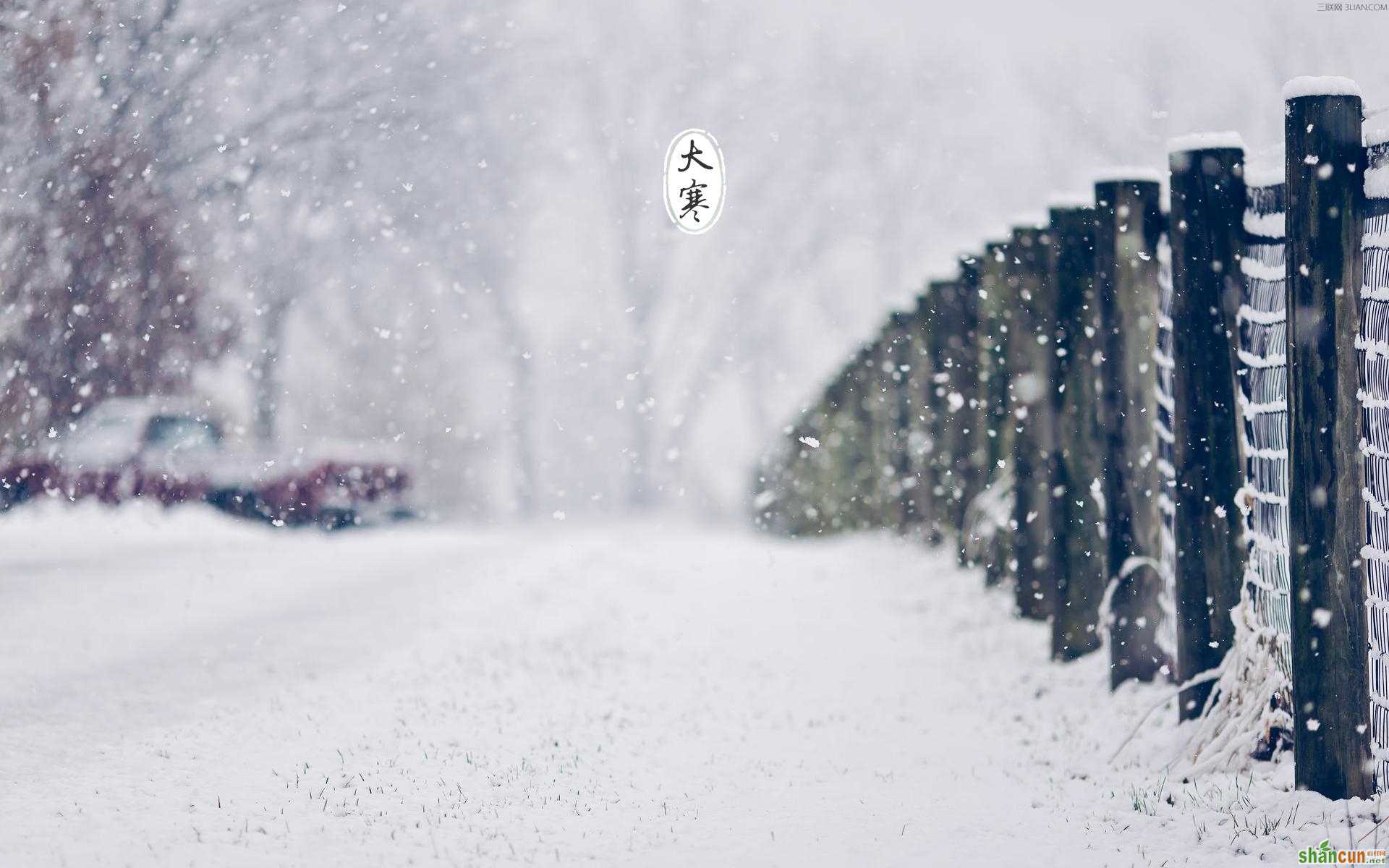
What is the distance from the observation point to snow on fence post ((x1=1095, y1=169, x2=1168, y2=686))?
559 cm

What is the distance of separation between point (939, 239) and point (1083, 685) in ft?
104

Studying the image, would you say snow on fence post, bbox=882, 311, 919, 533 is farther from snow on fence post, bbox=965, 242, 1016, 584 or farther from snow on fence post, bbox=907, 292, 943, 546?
snow on fence post, bbox=965, 242, 1016, 584

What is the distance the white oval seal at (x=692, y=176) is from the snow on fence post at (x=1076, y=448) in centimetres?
581

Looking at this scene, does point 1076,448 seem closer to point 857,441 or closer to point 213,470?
point 857,441

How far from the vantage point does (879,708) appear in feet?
19.8

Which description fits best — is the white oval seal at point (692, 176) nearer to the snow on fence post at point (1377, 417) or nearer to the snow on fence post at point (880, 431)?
the snow on fence post at point (880, 431)

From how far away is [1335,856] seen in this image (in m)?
3.62

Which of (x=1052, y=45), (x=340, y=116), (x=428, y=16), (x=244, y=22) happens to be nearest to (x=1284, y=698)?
(x=244, y=22)

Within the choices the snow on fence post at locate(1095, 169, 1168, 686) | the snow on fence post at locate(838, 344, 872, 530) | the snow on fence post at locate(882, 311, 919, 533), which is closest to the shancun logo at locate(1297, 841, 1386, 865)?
the snow on fence post at locate(1095, 169, 1168, 686)

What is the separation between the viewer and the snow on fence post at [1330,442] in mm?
3908

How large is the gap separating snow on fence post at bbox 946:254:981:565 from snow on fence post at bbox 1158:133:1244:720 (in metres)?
3.41

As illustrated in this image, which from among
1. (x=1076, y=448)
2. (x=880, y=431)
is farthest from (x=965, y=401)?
(x=880, y=431)

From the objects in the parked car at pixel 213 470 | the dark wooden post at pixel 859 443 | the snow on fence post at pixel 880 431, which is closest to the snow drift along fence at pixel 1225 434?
the snow on fence post at pixel 880 431

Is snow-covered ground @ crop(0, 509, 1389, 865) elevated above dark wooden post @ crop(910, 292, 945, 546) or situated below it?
below
